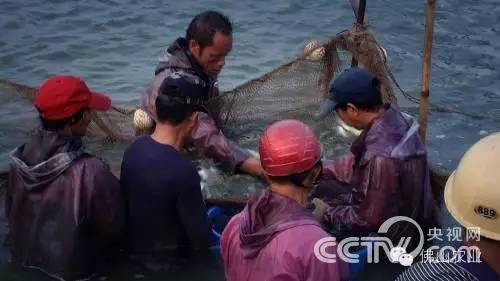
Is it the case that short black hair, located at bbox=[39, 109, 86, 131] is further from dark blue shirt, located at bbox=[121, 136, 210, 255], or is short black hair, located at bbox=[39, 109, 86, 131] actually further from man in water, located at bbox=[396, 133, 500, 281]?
man in water, located at bbox=[396, 133, 500, 281]

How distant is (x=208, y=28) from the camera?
5863 mm

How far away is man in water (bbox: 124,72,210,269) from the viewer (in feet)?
14.0

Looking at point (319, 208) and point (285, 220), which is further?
point (319, 208)

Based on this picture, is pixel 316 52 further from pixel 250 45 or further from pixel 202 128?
pixel 250 45

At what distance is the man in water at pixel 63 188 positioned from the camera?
14.0ft

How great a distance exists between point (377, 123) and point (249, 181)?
217 cm

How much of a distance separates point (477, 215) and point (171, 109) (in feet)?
7.85

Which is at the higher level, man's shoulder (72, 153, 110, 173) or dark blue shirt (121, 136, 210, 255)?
man's shoulder (72, 153, 110, 173)

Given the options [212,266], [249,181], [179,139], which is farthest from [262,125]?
[179,139]

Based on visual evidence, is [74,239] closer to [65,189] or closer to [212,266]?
[65,189]

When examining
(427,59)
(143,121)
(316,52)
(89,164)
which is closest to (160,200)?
(89,164)

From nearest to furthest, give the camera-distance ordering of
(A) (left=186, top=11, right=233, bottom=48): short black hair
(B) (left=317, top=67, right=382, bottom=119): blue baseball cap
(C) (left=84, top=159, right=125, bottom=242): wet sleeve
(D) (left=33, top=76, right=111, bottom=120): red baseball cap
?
1. (D) (left=33, top=76, right=111, bottom=120): red baseball cap
2. (C) (left=84, top=159, right=125, bottom=242): wet sleeve
3. (B) (left=317, top=67, right=382, bottom=119): blue baseball cap
4. (A) (left=186, top=11, right=233, bottom=48): short black hair

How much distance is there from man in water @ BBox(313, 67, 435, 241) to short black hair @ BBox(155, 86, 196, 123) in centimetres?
109

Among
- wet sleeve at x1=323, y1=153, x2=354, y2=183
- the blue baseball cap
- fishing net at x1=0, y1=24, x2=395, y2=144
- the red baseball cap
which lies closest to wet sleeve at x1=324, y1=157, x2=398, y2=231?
the blue baseball cap
